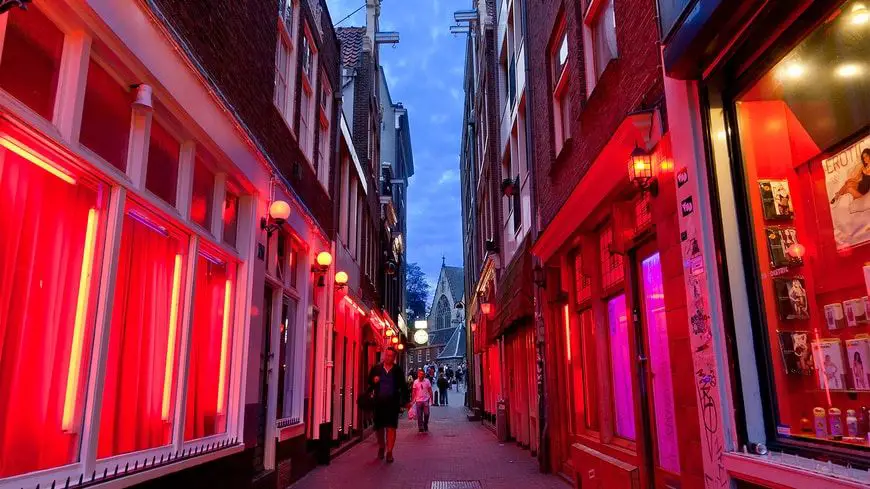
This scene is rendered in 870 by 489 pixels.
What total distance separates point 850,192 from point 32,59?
4.34m

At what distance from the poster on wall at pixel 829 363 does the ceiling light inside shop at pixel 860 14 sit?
162 cm

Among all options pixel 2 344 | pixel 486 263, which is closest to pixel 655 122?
pixel 2 344

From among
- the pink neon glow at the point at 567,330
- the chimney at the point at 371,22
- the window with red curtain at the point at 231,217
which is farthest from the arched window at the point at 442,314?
the window with red curtain at the point at 231,217

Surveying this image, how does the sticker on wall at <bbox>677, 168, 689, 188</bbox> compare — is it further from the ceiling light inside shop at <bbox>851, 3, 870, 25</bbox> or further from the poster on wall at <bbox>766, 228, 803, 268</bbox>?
the ceiling light inside shop at <bbox>851, 3, 870, 25</bbox>

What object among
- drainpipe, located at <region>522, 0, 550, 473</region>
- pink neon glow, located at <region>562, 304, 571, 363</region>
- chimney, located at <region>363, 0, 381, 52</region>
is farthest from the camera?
chimney, located at <region>363, 0, 381, 52</region>

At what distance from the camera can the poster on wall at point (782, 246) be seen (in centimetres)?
358

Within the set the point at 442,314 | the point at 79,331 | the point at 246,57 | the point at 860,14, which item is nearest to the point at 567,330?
the point at 246,57

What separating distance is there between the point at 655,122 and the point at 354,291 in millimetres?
10080

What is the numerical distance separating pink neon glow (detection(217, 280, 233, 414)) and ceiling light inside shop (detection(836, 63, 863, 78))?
208 inches

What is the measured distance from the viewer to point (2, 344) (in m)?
2.95

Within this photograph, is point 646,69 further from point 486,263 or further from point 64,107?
point 486,263

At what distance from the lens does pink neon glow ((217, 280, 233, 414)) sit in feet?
19.3

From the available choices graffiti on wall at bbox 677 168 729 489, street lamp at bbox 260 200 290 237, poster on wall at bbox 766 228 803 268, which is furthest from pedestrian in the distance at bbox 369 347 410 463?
poster on wall at bbox 766 228 803 268

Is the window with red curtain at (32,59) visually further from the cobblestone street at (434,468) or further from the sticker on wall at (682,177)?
the cobblestone street at (434,468)
